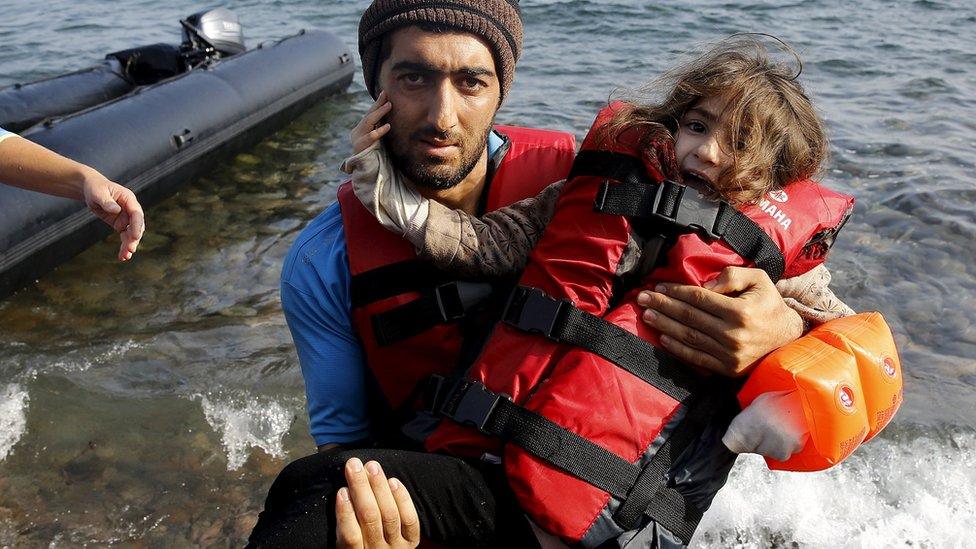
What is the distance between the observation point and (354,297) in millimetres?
2676

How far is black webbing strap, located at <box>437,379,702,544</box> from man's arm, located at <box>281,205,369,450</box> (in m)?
0.58

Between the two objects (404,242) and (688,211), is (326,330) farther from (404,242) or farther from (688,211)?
(688,211)

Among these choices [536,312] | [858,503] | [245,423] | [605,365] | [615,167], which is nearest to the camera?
[605,365]

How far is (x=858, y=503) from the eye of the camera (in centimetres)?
405

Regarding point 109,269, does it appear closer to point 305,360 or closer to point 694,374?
point 305,360

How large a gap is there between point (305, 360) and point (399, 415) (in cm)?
36

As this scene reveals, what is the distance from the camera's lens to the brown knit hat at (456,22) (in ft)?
8.73

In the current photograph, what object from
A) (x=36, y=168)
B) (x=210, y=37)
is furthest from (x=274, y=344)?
(x=210, y=37)

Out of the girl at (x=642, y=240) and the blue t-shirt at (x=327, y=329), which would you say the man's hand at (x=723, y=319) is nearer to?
the girl at (x=642, y=240)

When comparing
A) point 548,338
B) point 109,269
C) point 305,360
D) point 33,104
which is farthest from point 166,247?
point 548,338

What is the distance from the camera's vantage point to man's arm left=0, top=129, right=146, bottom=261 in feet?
8.73

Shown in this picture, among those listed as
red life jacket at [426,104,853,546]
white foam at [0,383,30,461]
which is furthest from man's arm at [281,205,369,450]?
white foam at [0,383,30,461]

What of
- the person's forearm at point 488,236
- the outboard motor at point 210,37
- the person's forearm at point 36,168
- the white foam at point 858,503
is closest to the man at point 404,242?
the person's forearm at point 488,236

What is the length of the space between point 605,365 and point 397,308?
722mm
